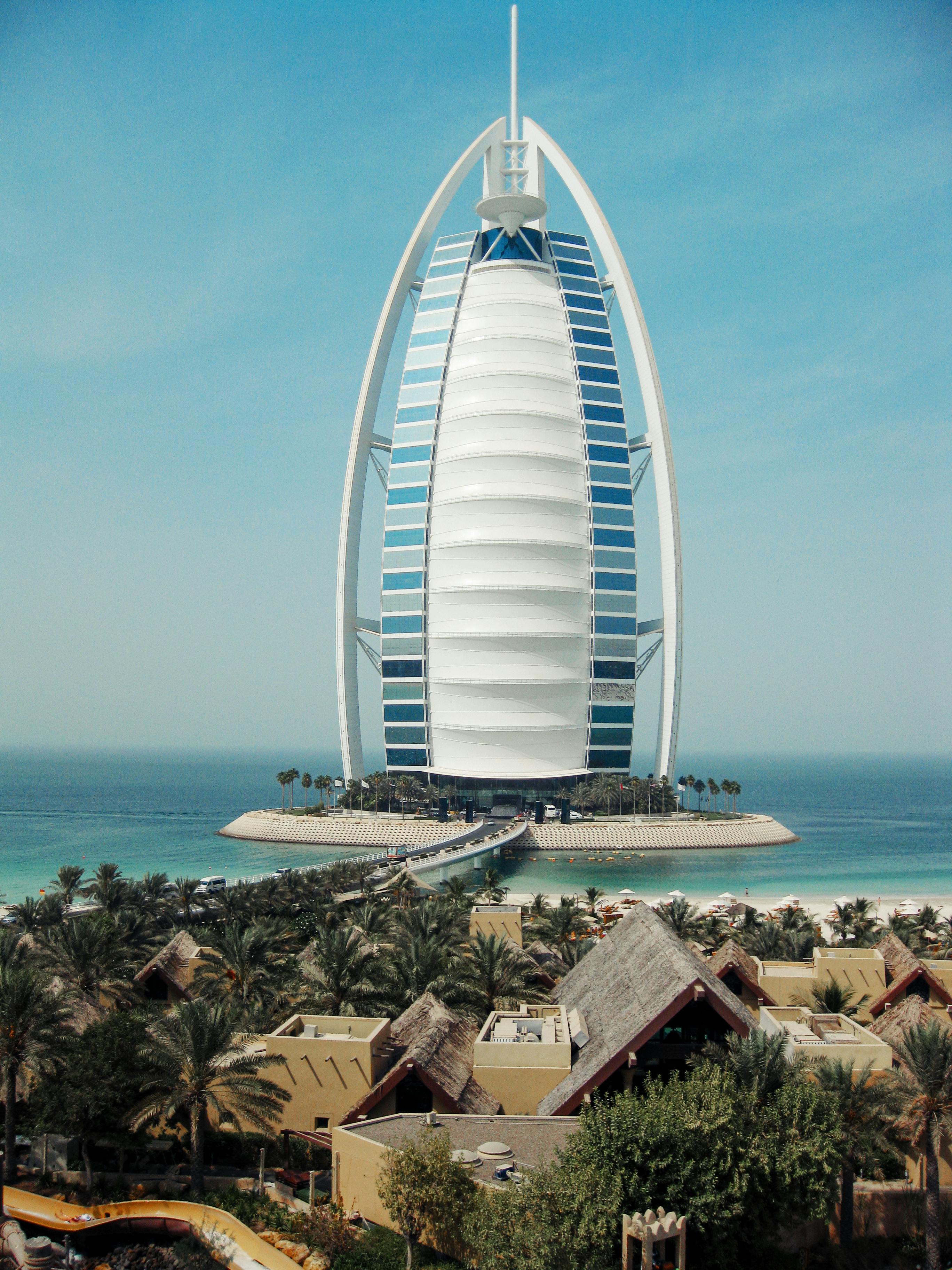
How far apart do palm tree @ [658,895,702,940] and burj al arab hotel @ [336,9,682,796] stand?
207ft

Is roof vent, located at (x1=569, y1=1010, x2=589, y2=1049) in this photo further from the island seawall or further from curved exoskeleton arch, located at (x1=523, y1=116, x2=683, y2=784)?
curved exoskeleton arch, located at (x1=523, y1=116, x2=683, y2=784)

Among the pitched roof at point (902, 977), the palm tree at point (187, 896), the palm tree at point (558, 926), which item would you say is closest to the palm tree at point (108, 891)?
the palm tree at point (187, 896)

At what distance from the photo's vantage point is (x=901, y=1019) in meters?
24.5

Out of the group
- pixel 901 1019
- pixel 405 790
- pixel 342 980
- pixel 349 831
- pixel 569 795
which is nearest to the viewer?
pixel 901 1019

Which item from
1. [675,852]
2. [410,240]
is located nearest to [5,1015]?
[675,852]

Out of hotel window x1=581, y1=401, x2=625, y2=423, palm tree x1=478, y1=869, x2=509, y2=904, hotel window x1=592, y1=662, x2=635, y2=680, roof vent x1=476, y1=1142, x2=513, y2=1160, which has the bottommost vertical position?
palm tree x1=478, y1=869, x2=509, y2=904

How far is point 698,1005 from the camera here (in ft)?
68.1

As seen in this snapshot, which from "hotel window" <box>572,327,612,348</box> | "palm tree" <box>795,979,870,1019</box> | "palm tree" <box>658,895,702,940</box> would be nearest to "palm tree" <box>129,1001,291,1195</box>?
"palm tree" <box>795,979,870,1019</box>

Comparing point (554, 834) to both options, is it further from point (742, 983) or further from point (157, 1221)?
point (157, 1221)

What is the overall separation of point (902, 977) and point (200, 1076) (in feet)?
66.7

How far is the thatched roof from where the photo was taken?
20625 millimetres

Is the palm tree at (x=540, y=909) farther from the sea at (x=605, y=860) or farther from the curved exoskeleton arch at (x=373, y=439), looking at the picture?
the curved exoskeleton arch at (x=373, y=439)

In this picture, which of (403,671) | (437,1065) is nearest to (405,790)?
(403,671)

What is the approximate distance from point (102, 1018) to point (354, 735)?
286ft
